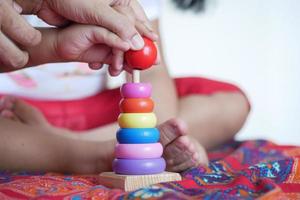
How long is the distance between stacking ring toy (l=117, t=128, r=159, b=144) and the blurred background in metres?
1.52

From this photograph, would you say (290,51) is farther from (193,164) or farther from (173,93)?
(193,164)

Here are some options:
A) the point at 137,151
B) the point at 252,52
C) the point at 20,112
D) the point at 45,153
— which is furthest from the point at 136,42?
the point at 252,52

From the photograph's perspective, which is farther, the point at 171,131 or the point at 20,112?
the point at 20,112

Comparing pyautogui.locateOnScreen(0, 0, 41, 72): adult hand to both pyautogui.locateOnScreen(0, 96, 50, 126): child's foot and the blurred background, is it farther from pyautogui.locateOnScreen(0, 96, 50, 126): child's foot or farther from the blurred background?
the blurred background

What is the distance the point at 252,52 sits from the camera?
2533 millimetres

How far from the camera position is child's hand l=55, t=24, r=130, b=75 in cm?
93

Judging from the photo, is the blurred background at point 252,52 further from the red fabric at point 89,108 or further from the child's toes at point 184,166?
the child's toes at point 184,166

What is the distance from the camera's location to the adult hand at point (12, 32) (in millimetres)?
881

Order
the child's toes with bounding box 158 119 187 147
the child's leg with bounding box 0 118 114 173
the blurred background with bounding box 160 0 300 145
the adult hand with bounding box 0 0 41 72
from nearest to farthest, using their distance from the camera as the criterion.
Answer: the adult hand with bounding box 0 0 41 72
the child's toes with bounding box 158 119 187 147
the child's leg with bounding box 0 118 114 173
the blurred background with bounding box 160 0 300 145

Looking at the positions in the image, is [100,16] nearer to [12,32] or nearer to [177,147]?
[12,32]

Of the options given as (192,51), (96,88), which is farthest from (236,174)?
(192,51)

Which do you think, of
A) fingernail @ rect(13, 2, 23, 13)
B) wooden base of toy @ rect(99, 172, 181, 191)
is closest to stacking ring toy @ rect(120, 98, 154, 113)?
wooden base of toy @ rect(99, 172, 181, 191)

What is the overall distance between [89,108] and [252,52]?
1.20 m

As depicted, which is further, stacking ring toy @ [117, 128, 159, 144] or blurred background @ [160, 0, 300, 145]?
blurred background @ [160, 0, 300, 145]
